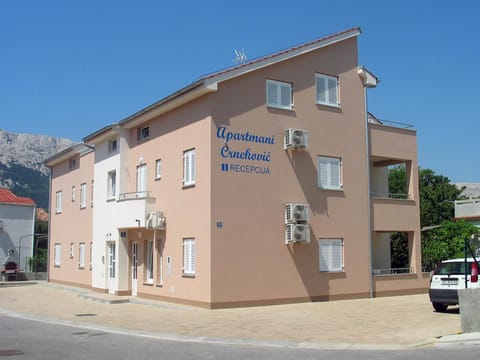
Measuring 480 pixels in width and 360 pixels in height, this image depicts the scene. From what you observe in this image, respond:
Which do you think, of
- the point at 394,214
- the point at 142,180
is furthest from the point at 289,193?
the point at 142,180

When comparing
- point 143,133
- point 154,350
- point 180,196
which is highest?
point 143,133

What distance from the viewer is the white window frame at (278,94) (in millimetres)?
21391

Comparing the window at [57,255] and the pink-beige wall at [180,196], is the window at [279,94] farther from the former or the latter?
the window at [57,255]

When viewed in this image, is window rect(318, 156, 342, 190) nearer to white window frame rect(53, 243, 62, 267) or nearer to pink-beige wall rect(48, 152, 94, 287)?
pink-beige wall rect(48, 152, 94, 287)

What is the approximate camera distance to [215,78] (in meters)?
19.6

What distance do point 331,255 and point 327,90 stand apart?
666 centimetres

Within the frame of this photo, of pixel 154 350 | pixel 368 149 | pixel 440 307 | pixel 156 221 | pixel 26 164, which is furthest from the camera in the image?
pixel 26 164

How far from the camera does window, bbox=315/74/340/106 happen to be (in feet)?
75.4

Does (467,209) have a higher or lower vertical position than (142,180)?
lower

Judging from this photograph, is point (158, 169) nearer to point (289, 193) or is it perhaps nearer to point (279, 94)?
point (289, 193)

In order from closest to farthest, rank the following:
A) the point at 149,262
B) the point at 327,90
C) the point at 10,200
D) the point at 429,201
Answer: the point at 327,90
the point at 149,262
the point at 10,200
the point at 429,201

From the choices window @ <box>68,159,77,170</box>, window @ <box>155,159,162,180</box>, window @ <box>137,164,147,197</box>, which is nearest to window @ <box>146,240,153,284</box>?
window @ <box>137,164,147,197</box>

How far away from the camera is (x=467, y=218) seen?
47406 millimetres

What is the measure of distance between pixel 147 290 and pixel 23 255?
26.9 metres
